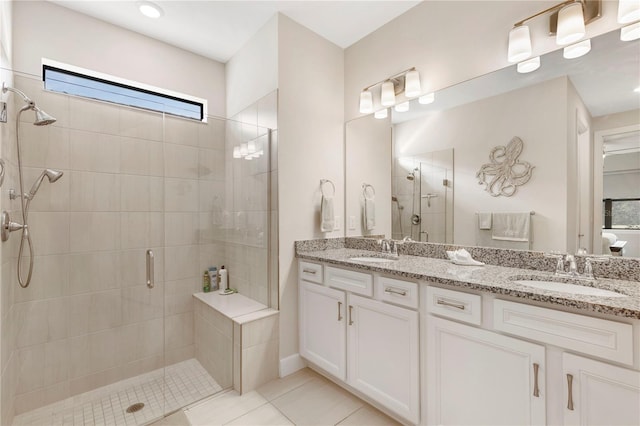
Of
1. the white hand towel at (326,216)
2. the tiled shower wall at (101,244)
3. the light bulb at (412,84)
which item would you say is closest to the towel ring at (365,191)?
the white hand towel at (326,216)

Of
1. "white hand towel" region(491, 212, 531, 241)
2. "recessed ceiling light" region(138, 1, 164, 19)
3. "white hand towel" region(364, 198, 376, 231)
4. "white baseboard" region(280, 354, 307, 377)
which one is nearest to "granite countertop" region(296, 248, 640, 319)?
"white hand towel" region(491, 212, 531, 241)

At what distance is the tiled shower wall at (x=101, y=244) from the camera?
1862 mm

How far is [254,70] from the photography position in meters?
2.58

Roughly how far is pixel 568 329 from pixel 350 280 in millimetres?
1107

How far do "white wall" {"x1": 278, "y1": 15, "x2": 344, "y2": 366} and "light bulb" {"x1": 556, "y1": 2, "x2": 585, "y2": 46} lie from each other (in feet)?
5.31

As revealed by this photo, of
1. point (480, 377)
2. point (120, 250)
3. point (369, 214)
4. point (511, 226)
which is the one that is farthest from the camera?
point (369, 214)

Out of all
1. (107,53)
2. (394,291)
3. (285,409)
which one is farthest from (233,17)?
(285,409)

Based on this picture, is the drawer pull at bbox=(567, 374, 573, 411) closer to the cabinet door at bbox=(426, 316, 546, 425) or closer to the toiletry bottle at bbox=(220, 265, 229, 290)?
the cabinet door at bbox=(426, 316, 546, 425)

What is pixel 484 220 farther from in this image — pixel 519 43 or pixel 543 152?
pixel 519 43

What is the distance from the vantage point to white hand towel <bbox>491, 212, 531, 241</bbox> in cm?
172

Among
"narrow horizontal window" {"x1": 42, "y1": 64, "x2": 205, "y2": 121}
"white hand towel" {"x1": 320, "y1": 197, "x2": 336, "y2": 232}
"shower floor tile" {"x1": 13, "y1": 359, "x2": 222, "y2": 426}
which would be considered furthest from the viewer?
"white hand towel" {"x1": 320, "y1": 197, "x2": 336, "y2": 232}

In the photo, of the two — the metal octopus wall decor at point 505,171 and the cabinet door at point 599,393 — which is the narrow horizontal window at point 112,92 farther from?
the cabinet door at point 599,393

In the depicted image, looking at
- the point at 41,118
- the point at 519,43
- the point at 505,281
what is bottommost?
the point at 505,281

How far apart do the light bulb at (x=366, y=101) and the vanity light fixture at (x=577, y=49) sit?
1289 mm
